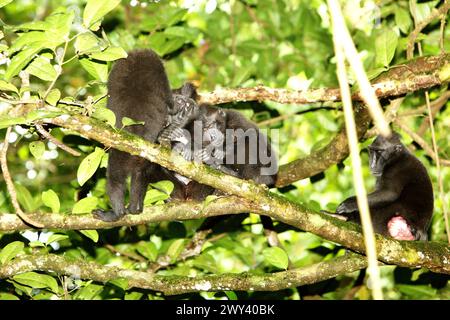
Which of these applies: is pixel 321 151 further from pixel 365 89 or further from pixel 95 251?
pixel 365 89

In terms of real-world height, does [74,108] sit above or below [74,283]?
above

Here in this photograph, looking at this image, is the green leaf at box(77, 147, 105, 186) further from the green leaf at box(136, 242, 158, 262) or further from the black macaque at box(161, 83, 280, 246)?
the green leaf at box(136, 242, 158, 262)

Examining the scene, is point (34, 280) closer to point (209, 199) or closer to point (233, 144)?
point (209, 199)

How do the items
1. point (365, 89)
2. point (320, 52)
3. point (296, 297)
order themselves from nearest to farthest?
point (365, 89)
point (296, 297)
point (320, 52)

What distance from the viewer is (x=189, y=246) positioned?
5918 millimetres

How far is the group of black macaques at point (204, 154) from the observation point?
4.62 meters

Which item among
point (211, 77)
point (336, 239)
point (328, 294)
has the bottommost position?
point (328, 294)

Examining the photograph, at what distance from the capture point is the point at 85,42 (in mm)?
3275

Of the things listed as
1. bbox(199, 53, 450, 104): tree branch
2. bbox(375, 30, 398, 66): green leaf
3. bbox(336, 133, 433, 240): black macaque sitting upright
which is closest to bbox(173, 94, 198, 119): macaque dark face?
bbox(199, 53, 450, 104): tree branch

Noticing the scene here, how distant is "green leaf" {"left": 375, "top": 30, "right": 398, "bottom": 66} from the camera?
429cm

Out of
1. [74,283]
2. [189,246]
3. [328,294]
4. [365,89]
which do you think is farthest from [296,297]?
[365,89]

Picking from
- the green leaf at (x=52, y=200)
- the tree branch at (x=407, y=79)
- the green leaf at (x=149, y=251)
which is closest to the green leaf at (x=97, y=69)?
the green leaf at (x=52, y=200)

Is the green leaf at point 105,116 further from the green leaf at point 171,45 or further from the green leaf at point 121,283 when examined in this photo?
the green leaf at point 171,45
